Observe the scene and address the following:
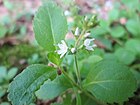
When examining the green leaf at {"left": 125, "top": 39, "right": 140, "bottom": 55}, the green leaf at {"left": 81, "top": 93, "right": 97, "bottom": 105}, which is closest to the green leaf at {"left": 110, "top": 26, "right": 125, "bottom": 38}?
the green leaf at {"left": 125, "top": 39, "right": 140, "bottom": 55}

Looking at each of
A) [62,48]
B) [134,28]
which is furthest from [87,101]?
[134,28]

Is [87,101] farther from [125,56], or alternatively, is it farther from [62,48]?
[125,56]

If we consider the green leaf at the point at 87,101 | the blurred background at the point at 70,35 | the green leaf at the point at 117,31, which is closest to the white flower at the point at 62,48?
the green leaf at the point at 87,101

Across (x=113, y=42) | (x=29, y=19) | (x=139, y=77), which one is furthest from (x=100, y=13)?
(x=139, y=77)

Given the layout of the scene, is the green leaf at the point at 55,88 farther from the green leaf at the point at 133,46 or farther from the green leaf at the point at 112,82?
the green leaf at the point at 133,46

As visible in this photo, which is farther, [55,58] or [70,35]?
[70,35]

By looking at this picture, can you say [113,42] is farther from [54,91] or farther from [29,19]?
[54,91]

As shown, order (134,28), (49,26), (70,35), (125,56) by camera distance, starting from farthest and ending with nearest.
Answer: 1. (70,35)
2. (134,28)
3. (125,56)
4. (49,26)
